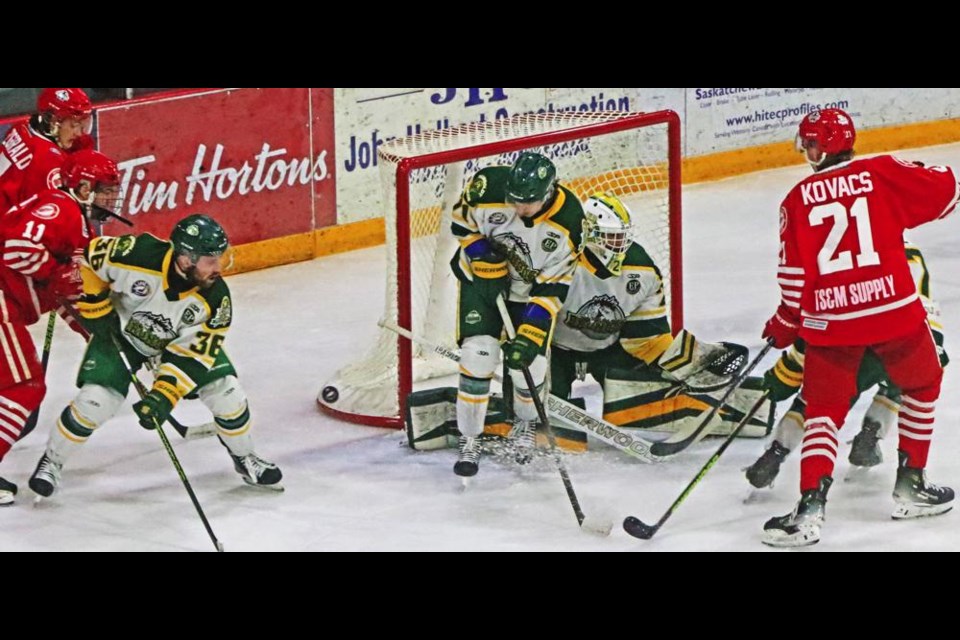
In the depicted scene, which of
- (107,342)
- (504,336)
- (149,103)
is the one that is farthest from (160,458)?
(149,103)

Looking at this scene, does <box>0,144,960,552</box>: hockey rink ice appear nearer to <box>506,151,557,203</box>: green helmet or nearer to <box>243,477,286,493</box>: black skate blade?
<box>243,477,286,493</box>: black skate blade

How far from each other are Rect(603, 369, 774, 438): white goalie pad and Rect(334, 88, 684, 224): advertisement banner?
256cm

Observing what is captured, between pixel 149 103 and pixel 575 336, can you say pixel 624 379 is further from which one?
pixel 149 103

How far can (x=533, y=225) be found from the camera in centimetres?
612

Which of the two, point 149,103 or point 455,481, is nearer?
point 455,481

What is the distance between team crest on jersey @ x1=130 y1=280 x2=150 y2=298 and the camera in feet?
19.1

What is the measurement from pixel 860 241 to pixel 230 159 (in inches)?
142

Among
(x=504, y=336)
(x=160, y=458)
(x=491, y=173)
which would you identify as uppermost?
(x=491, y=173)

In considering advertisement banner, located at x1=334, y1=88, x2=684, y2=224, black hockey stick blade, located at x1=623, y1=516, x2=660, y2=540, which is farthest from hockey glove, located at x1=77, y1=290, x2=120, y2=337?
advertisement banner, located at x1=334, y1=88, x2=684, y2=224

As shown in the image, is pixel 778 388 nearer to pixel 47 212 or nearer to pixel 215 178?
pixel 47 212

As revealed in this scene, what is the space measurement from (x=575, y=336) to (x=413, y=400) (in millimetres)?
564

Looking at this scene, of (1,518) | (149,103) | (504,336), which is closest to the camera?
(1,518)

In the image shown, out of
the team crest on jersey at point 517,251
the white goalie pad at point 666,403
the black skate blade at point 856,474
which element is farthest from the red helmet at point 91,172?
the black skate blade at point 856,474

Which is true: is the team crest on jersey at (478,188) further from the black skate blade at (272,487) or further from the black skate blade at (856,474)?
the black skate blade at (856,474)
